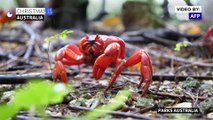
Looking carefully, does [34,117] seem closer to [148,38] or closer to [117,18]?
[148,38]

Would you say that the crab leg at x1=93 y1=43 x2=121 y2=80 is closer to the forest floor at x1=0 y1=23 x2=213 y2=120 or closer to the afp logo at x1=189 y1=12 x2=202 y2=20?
the forest floor at x1=0 y1=23 x2=213 y2=120

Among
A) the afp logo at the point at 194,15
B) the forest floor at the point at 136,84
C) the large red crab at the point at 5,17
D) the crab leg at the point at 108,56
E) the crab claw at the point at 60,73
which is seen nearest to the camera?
the forest floor at the point at 136,84

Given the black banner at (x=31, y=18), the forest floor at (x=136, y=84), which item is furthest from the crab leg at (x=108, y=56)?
the black banner at (x=31, y=18)

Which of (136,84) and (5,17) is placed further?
(5,17)

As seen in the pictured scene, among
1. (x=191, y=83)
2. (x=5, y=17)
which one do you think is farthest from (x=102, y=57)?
(x=5, y=17)

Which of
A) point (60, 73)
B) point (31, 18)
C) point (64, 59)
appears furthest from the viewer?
point (31, 18)

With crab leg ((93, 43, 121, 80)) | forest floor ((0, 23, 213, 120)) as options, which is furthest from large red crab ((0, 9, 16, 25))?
crab leg ((93, 43, 121, 80))

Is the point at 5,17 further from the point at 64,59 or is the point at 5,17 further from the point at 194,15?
the point at 194,15

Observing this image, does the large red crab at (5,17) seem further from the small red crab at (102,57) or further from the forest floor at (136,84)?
the small red crab at (102,57)
